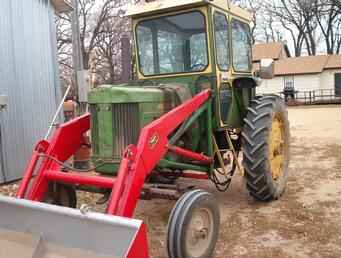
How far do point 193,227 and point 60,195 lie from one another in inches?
60.2

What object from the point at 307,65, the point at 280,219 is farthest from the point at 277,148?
the point at 307,65

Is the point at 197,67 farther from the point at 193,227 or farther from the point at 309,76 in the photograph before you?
the point at 309,76

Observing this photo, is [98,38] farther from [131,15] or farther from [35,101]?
[131,15]

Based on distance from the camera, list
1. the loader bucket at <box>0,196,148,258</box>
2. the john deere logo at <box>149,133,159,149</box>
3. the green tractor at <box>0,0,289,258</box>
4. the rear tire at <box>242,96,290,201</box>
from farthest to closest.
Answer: the rear tire at <box>242,96,290,201</box> → the john deere logo at <box>149,133,159,149</box> → the green tractor at <box>0,0,289,258</box> → the loader bucket at <box>0,196,148,258</box>

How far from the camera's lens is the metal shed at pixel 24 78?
765cm

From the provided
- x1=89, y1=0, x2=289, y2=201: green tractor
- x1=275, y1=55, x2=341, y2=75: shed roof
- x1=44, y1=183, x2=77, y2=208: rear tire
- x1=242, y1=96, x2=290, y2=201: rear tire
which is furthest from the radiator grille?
x1=275, y1=55, x2=341, y2=75: shed roof

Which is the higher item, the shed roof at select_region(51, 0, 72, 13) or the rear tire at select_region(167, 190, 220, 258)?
the shed roof at select_region(51, 0, 72, 13)

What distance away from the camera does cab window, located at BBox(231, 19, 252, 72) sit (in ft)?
18.5

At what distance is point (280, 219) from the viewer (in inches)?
193

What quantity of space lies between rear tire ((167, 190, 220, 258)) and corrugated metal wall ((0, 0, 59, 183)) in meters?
4.95

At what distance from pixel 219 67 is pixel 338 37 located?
136ft

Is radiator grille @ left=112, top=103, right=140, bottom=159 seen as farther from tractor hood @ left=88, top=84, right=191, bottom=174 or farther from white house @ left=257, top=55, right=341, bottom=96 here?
white house @ left=257, top=55, right=341, bottom=96

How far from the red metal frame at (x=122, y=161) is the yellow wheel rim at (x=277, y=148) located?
1202mm

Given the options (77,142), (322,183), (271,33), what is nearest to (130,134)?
(77,142)
